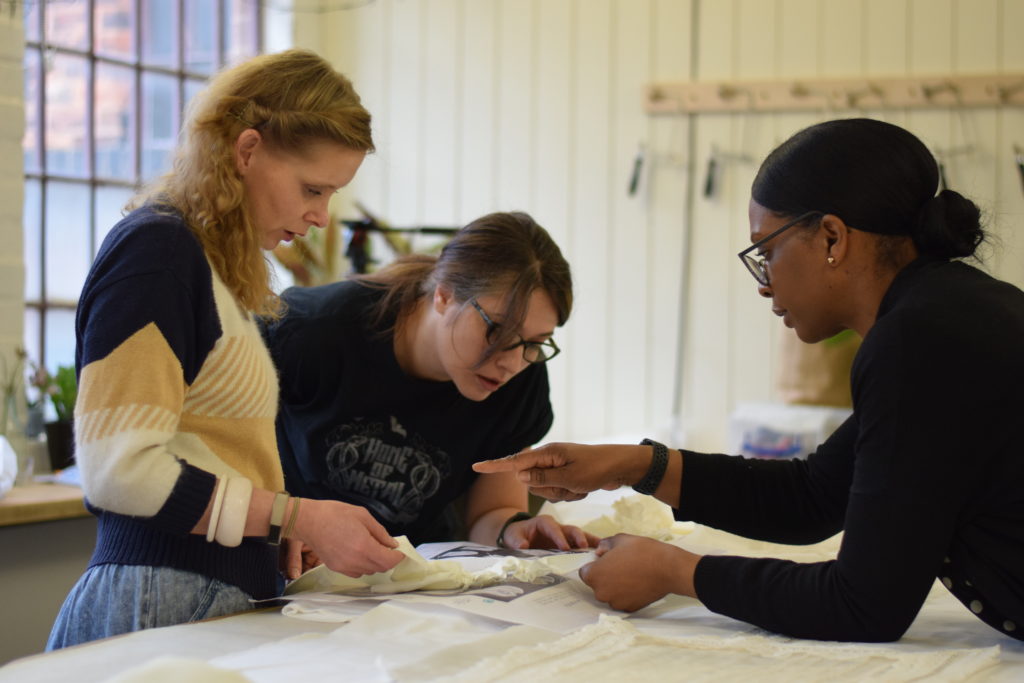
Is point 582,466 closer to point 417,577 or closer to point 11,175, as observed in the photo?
point 417,577

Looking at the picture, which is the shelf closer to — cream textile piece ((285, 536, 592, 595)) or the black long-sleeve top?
cream textile piece ((285, 536, 592, 595))

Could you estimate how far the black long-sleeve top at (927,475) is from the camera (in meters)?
1.13

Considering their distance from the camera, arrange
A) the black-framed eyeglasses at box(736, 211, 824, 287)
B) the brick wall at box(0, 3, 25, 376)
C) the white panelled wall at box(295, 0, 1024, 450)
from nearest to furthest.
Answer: the black-framed eyeglasses at box(736, 211, 824, 287) → the brick wall at box(0, 3, 25, 376) → the white panelled wall at box(295, 0, 1024, 450)

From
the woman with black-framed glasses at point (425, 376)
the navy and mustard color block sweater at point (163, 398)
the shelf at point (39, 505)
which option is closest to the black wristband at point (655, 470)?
the woman with black-framed glasses at point (425, 376)

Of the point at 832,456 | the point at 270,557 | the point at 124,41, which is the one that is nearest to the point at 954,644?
the point at 832,456

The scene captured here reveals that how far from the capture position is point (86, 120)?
3354 mm

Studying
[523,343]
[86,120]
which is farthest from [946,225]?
[86,120]

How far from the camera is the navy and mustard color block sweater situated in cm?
117

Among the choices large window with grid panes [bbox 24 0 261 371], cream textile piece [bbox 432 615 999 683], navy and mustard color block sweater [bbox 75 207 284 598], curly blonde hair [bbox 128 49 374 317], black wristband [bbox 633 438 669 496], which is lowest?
cream textile piece [bbox 432 615 999 683]

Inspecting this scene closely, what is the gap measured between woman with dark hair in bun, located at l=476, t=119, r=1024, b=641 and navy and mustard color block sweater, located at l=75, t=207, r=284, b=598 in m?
0.34

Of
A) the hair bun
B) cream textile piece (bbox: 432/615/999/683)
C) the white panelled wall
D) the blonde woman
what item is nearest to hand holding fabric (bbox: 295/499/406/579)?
the blonde woman

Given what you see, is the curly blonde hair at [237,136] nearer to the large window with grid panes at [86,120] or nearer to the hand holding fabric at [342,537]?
the hand holding fabric at [342,537]

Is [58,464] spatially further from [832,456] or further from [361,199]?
[832,456]

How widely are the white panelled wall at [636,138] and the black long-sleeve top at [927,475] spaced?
82.3 inches
